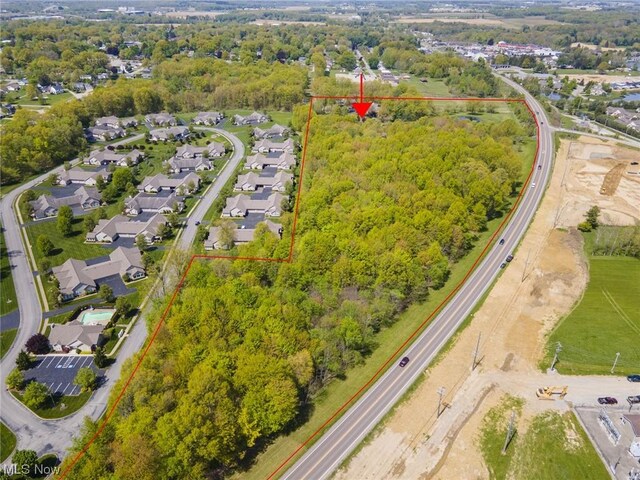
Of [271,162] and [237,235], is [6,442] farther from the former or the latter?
[271,162]

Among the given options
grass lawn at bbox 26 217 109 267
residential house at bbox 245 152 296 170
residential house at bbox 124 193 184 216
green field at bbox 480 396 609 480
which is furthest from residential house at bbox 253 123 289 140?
green field at bbox 480 396 609 480

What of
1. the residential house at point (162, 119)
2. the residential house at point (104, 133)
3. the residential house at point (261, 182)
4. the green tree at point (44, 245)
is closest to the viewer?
the green tree at point (44, 245)

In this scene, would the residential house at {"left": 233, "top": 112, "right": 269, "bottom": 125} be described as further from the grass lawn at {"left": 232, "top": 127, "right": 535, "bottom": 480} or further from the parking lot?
the parking lot

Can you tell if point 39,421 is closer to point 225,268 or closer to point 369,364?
point 225,268

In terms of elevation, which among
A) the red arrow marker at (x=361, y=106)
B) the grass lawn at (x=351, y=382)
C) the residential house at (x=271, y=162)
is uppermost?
the red arrow marker at (x=361, y=106)

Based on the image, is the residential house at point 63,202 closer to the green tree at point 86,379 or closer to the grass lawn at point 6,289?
the grass lawn at point 6,289

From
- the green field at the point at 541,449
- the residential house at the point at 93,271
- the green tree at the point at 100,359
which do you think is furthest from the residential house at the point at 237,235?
the green field at the point at 541,449
